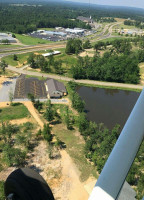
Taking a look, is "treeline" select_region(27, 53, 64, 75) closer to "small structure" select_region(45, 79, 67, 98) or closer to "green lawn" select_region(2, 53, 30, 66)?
"green lawn" select_region(2, 53, 30, 66)

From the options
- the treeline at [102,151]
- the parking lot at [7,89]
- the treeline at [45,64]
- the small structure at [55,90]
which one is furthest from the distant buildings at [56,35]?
the treeline at [102,151]

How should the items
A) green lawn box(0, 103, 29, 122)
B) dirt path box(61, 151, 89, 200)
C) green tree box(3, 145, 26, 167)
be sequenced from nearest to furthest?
dirt path box(61, 151, 89, 200) → green tree box(3, 145, 26, 167) → green lawn box(0, 103, 29, 122)

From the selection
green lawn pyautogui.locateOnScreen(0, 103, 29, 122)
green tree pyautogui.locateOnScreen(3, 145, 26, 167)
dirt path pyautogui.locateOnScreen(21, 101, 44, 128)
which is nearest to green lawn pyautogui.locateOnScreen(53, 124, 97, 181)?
dirt path pyautogui.locateOnScreen(21, 101, 44, 128)

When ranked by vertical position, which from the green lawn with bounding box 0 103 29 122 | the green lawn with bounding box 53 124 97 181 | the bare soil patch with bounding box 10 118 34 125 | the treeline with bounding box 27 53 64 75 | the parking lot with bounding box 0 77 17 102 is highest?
the treeline with bounding box 27 53 64 75

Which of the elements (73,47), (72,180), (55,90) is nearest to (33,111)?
(55,90)

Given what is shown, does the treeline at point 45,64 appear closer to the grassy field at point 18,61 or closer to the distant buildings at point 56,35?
the grassy field at point 18,61

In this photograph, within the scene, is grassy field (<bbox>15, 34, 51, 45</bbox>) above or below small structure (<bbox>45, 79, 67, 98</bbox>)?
above
